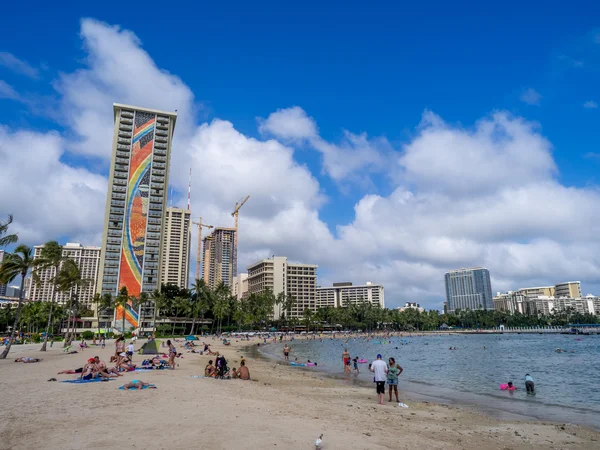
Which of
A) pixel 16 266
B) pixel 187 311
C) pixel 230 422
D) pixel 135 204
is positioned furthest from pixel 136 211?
pixel 230 422

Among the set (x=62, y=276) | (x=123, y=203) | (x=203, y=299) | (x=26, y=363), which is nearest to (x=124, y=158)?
(x=123, y=203)

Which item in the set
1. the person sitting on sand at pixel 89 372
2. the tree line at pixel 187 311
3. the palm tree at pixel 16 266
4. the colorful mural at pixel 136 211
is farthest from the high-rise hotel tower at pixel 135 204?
the person sitting on sand at pixel 89 372

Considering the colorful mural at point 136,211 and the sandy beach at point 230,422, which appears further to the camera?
the colorful mural at point 136,211

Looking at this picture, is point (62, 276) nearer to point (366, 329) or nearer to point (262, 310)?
point (262, 310)

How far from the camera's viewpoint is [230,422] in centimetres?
1104

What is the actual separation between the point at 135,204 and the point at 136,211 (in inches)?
82.1

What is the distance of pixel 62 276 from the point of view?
46.7m

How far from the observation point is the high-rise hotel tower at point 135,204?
10706 centimetres

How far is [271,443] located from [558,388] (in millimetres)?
25860

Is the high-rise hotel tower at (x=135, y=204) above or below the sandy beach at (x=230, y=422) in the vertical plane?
above

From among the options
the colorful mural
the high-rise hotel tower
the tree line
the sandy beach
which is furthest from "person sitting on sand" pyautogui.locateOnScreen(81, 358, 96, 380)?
the high-rise hotel tower

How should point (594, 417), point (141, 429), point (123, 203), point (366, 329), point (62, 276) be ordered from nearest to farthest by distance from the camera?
point (141, 429) → point (594, 417) → point (62, 276) → point (123, 203) → point (366, 329)

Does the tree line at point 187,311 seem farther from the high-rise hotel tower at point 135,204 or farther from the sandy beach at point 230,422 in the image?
the sandy beach at point 230,422

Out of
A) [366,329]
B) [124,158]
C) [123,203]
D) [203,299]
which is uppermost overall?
[124,158]
